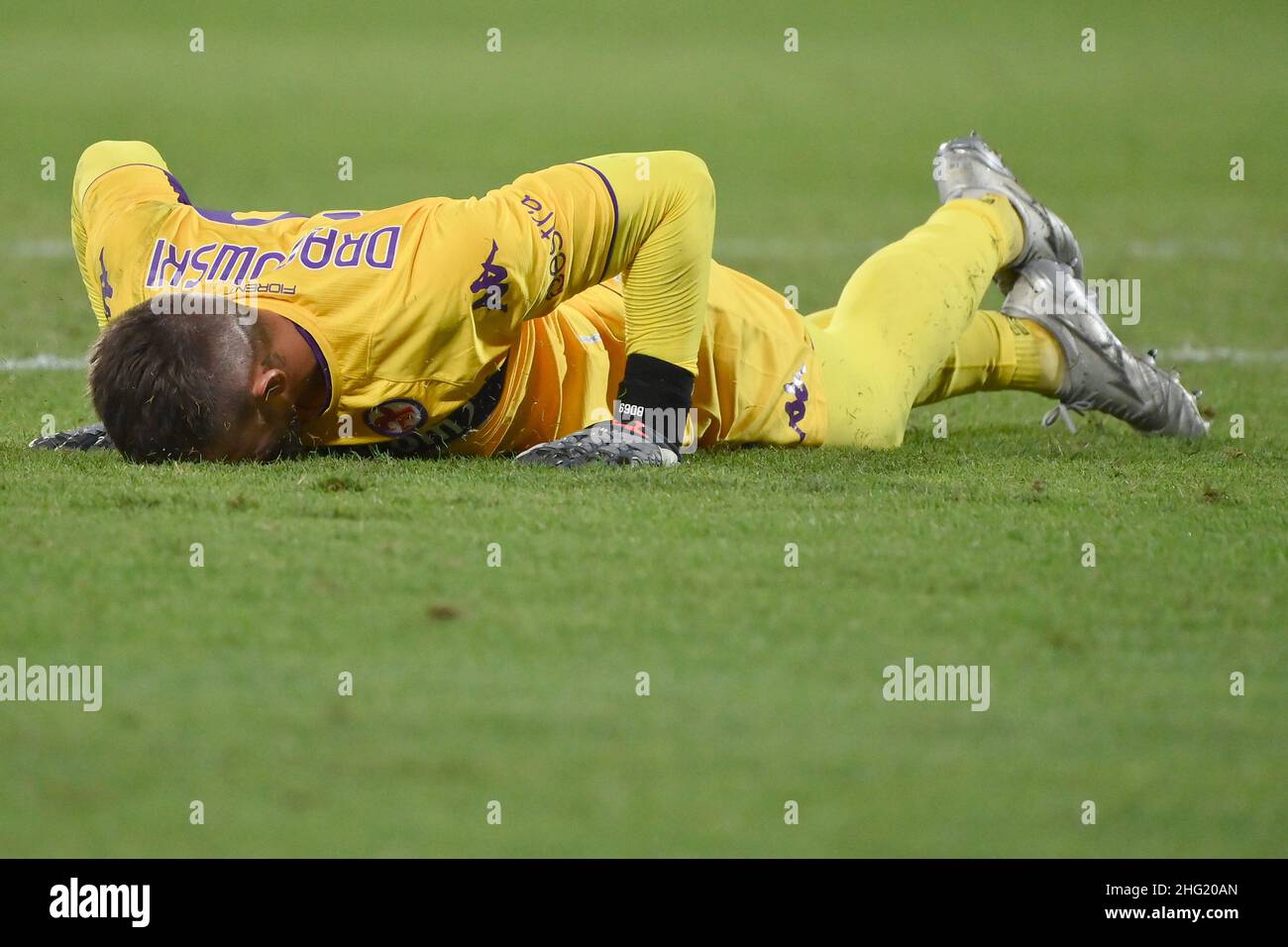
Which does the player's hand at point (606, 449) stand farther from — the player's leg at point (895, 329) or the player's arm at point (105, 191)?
the player's arm at point (105, 191)

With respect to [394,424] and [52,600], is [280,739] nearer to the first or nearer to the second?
[52,600]

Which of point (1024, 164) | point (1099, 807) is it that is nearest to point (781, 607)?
point (1099, 807)

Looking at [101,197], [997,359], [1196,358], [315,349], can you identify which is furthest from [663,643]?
[1196,358]

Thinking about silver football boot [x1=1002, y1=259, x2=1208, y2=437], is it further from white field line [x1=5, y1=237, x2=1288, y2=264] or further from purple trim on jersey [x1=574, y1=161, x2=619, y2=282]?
white field line [x1=5, y1=237, x2=1288, y2=264]

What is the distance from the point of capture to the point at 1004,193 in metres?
5.36

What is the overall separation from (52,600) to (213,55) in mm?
15950

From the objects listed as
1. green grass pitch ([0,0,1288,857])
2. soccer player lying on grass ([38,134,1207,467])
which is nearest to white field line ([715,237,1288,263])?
green grass pitch ([0,0,1288,857])

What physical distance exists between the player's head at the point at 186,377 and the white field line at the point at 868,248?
548cm

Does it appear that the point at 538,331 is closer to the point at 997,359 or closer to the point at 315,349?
the point at 315,349

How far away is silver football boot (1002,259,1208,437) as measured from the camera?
5.28m

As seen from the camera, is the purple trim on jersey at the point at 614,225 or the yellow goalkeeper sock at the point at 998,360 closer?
the purple trim on jersey at the point at 614,225

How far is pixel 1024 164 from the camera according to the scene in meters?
14.2

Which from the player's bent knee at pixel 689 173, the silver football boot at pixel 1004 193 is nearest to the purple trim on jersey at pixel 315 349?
the player's bent knee at pixel 689 173

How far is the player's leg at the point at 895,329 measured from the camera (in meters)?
4.89
